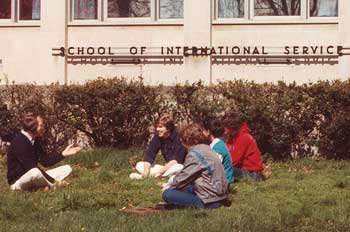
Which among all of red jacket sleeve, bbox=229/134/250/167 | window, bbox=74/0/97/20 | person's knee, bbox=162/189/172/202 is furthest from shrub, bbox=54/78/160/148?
person's knee, bbox=162/189/172/202

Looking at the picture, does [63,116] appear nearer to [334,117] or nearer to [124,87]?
[124,87]

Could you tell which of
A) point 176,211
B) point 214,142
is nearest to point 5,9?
point 214,142

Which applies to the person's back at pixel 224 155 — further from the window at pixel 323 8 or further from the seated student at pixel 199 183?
the window at pixel 323 8

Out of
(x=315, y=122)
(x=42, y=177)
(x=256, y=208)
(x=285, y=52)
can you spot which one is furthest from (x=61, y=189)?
(x=285, y=52)

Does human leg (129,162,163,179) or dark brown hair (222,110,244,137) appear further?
human leg (129,162,163,179)

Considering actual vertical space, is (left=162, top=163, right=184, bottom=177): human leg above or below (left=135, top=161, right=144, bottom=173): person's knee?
above

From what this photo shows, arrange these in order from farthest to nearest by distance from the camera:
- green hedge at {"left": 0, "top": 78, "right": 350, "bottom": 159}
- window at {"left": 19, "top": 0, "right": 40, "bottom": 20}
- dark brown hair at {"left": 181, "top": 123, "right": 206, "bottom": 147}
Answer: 1. window at {"left": 19, "top": 0, "right": 40, "bottom": 20}
2. green hedge at {"left": 0, "top": 78, "right": 350, "bottom": 159}
3. dark brown hair at {"left": 181, "top": 123, "right": 206, "bottom": 147}

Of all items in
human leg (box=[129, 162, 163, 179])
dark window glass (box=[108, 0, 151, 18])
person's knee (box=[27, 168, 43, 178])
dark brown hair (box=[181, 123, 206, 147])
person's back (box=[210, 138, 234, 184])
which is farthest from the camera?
dark window glass (box=[108, 0, 151, 18])

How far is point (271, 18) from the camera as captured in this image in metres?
17.4

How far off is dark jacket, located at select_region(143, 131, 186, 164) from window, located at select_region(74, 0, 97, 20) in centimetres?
663

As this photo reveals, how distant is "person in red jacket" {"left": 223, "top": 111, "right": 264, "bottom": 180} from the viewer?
12009 mm

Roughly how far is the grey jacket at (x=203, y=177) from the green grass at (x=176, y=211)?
278 mm

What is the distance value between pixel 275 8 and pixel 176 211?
9.56 m

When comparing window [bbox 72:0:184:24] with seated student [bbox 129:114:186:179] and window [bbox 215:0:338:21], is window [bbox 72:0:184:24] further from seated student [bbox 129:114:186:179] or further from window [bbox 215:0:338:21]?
seated student [bbox 129:114:186:179]
